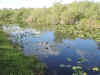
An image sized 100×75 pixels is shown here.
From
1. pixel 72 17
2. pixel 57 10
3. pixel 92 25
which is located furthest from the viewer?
pixel 57 10

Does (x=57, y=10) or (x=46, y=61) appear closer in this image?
(x=46, y=61)

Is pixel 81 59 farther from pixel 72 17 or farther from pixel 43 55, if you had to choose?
pixel 72 17

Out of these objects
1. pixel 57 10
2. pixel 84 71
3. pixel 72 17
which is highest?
pixel 57 10

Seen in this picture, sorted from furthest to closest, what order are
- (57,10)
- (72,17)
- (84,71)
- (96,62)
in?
(57,10) < (72,17) < (96,62) < (84,71)

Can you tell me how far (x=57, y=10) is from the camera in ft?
81.0

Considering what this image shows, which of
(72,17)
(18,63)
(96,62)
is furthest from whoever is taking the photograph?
(72,17)

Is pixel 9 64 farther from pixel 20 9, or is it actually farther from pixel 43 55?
pixel 20 9

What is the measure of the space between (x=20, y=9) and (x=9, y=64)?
25.9 m

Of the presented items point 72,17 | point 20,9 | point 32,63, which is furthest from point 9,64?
point 20,9

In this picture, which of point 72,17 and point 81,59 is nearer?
point 81,59

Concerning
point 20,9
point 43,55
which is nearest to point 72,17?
point 20,9

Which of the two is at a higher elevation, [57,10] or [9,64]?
[57,10]

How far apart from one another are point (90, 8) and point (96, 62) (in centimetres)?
2094

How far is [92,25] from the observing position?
16531 mm
